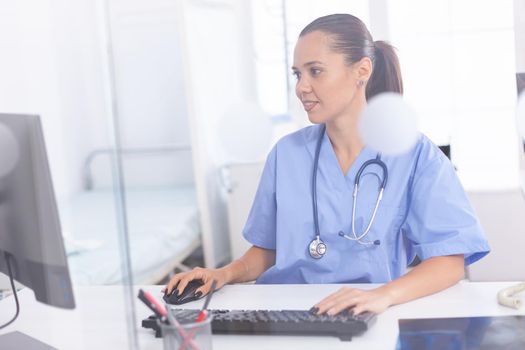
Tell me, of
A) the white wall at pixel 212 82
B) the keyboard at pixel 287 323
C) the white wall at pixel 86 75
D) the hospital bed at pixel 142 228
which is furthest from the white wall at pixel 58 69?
the keyboard at pixel 287 323

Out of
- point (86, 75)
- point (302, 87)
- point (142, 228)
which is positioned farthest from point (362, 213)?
point (86, 75)

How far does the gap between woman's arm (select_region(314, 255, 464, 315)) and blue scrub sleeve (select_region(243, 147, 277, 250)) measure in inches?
11.6

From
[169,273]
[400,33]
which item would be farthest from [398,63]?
[169,273]

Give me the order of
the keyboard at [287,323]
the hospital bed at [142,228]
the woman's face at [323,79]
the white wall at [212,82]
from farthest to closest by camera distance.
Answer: the hospital bed at [142,228], the white wall at [212,82], the woman's face at [323,79], the keyboard at [287,323]

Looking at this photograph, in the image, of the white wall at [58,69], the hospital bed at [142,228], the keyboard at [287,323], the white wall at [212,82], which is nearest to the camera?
the keyboard at [287,323]

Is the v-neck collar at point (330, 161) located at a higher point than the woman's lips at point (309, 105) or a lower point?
lower

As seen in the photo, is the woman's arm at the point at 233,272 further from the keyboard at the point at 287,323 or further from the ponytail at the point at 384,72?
the ponytail at the point at 384,72

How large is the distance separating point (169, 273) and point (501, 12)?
1.09 metres

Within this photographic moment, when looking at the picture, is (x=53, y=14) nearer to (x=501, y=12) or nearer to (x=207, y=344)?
(x=501, y=12)

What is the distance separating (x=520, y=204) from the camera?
130 centimetres

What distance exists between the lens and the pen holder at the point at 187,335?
82 centimetres

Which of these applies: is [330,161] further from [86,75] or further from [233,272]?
[86,75]

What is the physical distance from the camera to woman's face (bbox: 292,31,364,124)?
1.08 metres

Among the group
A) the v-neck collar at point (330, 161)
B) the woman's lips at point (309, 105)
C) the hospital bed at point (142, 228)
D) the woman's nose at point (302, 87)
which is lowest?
the hospital bed at point (142, 228)
